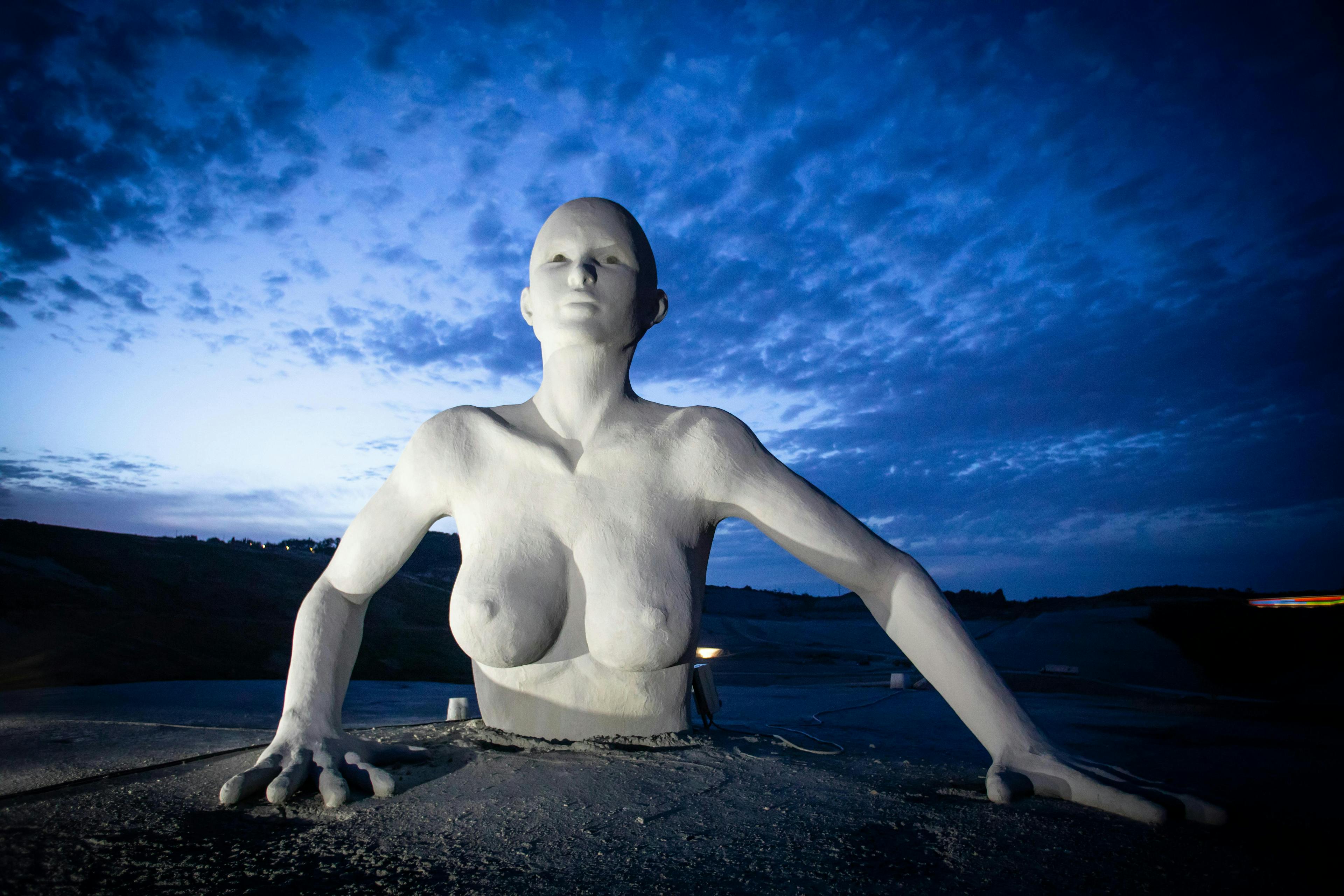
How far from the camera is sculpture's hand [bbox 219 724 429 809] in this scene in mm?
2184

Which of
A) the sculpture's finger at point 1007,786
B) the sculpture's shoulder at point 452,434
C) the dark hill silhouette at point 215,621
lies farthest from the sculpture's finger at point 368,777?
the dark hill silhouette at point 215,621

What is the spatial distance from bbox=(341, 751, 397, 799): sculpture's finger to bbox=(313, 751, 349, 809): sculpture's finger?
4cm

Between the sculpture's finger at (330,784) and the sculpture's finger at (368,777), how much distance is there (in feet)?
0.14

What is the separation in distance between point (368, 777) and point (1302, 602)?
30.2ft

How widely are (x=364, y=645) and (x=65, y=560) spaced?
148 inches

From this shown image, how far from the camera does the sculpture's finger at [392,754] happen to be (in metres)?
2.58

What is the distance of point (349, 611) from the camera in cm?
295

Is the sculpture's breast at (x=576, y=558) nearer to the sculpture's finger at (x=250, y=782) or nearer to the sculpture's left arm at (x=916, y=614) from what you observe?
the sculpture's left arm at (x=916, y=614)

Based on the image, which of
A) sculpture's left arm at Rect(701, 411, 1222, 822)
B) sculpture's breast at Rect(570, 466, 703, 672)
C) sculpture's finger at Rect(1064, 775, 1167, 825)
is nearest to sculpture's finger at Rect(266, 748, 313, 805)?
sculpture's breast at Rect(570, 466, 703, 672)

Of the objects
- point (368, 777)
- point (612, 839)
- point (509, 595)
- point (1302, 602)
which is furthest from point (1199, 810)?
point (1302, 602)

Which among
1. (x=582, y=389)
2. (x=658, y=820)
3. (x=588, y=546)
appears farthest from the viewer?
(x=582, y=389)

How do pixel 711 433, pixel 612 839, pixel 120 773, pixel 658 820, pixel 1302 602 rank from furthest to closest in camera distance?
1. pixel 1302 602
2. pixel 711 433
3. pixel 120 773
4. pixel 658 820
5. pixel 612 839

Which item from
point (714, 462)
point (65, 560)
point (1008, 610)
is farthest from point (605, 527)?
point (1008, 610)

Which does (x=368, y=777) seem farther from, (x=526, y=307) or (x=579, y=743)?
(x=526, y=307)
